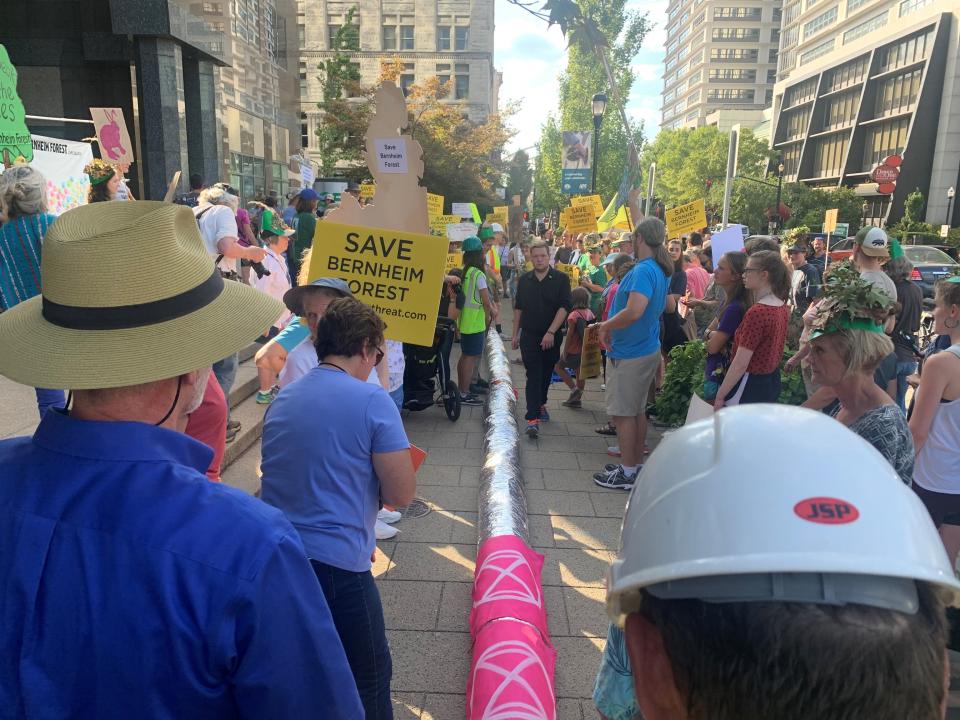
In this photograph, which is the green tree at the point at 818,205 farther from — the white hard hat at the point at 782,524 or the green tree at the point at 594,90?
the white hard hat at the point at 782,524

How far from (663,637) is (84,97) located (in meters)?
18.9

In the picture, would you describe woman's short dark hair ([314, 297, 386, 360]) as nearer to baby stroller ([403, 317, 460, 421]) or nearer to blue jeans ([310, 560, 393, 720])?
blue jeans ([310, 560, 393, 720])

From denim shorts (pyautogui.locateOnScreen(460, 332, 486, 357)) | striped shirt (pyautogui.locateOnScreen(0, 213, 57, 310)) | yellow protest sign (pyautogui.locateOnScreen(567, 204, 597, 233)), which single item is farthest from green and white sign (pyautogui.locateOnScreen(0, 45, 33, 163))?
yellow protest sign (pyautogui.locateOnScreen(567, 204, 597, 233))

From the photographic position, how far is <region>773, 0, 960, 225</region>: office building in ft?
162

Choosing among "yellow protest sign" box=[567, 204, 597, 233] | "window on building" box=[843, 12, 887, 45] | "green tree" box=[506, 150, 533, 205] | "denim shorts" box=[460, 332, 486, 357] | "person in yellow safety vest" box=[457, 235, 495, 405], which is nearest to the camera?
"person in yellow safety vest" box=[457, 235, 495, 405]

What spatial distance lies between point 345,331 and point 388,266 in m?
1.71

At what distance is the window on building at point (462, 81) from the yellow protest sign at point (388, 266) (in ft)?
215

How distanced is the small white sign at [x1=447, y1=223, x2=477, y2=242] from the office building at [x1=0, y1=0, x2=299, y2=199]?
706cm

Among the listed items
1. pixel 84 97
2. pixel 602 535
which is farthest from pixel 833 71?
pixel 602 535

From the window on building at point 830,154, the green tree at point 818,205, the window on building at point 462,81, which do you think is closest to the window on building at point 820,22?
the window on building at point 830,154

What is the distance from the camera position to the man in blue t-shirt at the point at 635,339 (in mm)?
5375

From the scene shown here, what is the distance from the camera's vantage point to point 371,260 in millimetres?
4203

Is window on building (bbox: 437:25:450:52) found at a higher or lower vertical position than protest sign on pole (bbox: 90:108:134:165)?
higher

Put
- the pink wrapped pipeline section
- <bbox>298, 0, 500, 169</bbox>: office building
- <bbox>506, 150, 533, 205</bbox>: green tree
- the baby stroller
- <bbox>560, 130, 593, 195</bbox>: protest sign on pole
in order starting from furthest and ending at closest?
1. <bbox>298, 0, 500, 169</bbox>: office building
2. <bbox>506, 150, 533, 205</bbox>: green tree
3. <bbox>560, 130, 593, 195</bbox>: protest sign on pole
4. the baby stroller
5. the pink wrapped pipeline section
